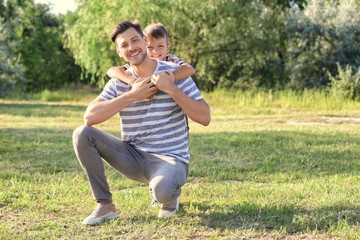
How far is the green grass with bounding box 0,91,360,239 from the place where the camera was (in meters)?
3.53

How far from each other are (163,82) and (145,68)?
334 millimetres

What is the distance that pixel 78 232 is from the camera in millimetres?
3529

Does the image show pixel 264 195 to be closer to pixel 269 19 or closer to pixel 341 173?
pixel 341 173

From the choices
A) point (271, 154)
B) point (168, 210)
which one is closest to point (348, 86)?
point (271, 154)

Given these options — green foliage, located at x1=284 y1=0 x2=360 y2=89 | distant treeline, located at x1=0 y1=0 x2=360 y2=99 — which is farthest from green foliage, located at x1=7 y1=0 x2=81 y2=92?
green foliage, located at x1=284 y1=0 x2=360 y2=89

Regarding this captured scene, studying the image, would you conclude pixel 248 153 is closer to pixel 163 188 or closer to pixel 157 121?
pixel 157 121

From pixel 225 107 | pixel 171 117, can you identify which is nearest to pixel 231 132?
pixel 171 117

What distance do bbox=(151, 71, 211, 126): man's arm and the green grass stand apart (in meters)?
0.88

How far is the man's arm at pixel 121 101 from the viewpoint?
3619 mm

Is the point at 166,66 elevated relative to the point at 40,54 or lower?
lower

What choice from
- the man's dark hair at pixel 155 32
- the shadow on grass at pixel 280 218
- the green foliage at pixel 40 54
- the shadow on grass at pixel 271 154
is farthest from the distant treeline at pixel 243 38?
the shadow on grass at pixel 280 218

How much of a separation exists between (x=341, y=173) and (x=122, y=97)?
316 centimetres

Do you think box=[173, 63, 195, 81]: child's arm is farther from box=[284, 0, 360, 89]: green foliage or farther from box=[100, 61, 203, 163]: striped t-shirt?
box=[284, 0, 360, 89]: green foliage

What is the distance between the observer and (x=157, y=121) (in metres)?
3.79
